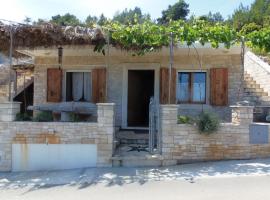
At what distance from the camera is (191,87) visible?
42.4 feet

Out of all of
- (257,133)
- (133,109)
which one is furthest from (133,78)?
(257,133)

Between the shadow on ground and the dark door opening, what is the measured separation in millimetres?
4499

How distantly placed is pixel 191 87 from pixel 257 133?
403cm

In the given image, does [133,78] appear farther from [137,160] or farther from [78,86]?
[137,160]

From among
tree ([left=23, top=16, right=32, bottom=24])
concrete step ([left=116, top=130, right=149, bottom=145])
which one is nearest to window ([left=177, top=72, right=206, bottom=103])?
concrete step ([left=116, top=130, right=149, bottom=145])

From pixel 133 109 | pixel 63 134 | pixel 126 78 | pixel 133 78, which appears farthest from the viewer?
pixel 133 109

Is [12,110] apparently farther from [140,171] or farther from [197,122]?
[197,122]

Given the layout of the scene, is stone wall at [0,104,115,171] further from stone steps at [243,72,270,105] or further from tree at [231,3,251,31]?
tree at [231,3,251,31]

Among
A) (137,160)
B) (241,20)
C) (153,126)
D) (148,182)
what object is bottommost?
(148,182)

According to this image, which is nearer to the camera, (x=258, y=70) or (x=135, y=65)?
(x=135, y=65)

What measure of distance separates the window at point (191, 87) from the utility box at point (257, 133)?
11.9ft

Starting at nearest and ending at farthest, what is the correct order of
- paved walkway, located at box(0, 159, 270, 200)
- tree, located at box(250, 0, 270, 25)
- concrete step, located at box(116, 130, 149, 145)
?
paved walkway, located at box(0, 159, 270, 200) < concrete step, located at box(116, 130, 149, 145) < tree, located at box(250, 0, 270, 25)

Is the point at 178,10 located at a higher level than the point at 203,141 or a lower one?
higher

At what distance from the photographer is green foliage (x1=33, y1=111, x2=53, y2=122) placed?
10.1m
